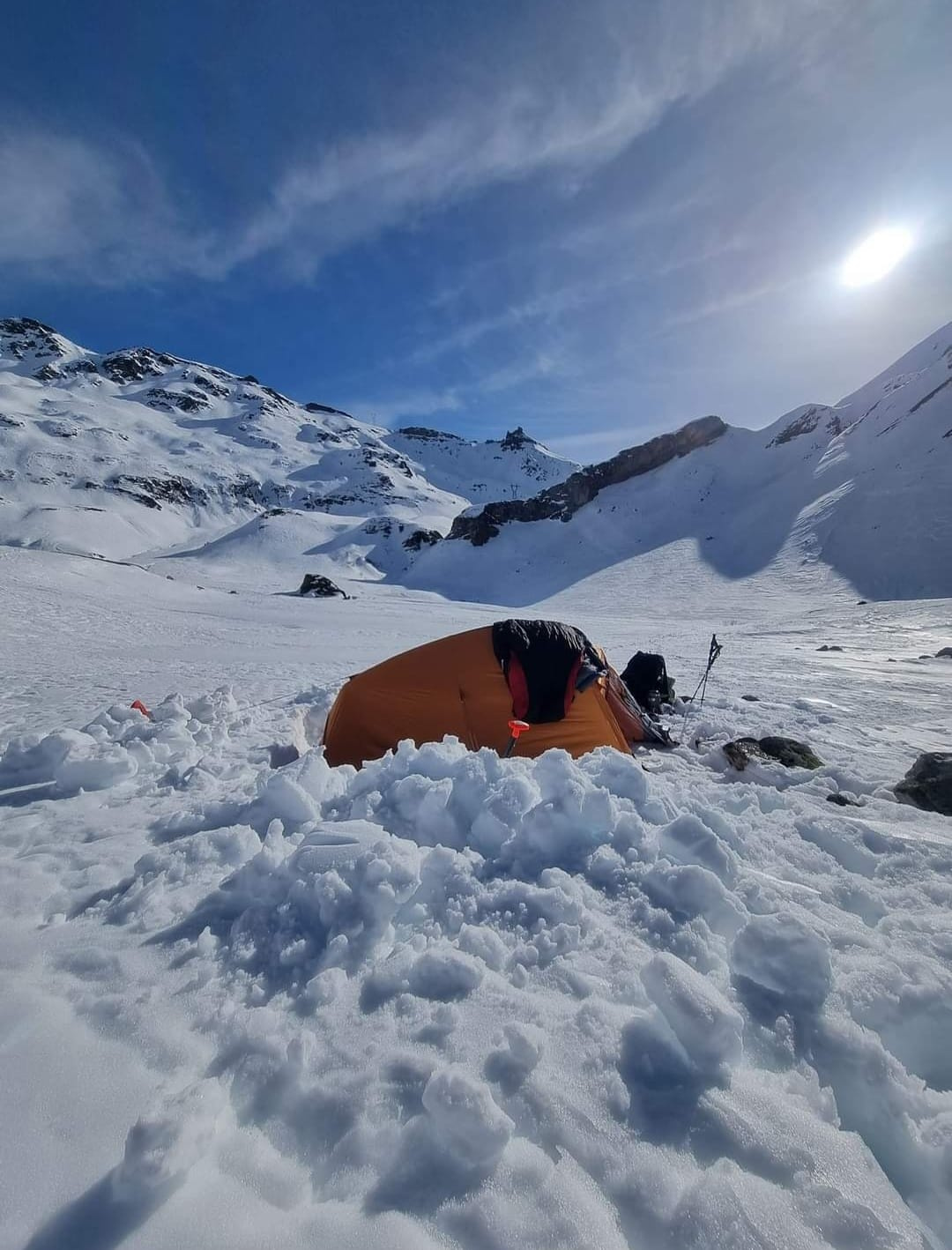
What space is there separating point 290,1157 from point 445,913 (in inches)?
37.7

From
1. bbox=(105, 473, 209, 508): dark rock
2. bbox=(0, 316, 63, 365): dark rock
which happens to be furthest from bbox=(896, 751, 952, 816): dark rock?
bbox=(0, 316, 63, 365): dark rock

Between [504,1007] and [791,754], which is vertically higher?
[791,754]

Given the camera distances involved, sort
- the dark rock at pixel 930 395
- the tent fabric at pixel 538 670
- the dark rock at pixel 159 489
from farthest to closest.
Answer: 1. the dark rock at pixel 159 489
2. the dark rock at pixel 930 395
3. the tent fabric at pixel 538 670

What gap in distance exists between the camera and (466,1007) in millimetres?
1845

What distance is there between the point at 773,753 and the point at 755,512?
40.2 metres

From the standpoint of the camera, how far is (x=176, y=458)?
87.0 meters

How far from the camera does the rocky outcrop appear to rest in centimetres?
4888

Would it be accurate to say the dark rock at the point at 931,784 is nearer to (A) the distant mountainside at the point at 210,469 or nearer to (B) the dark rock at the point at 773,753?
(B) the dark rock at the point at 773,753

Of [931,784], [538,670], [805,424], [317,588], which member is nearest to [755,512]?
[805,424]

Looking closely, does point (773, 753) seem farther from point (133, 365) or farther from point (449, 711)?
point (133, 365)

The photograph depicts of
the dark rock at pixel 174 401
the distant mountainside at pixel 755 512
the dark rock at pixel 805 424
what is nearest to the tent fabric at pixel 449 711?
the distant mountainside at pixel 755 512

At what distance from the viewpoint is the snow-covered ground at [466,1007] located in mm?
1307

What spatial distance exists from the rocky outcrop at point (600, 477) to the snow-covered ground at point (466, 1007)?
46.2 metres

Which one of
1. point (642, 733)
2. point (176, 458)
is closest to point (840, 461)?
point (642, 733)
